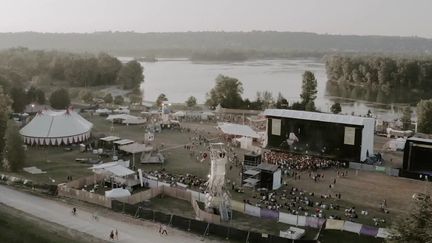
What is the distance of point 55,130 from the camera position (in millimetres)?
42438

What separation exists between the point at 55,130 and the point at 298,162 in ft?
65.6

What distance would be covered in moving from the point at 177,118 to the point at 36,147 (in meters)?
18.4

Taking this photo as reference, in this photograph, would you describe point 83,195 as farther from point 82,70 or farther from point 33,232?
point 82,70

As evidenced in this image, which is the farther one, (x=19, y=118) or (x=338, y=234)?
(x=19, y=118)

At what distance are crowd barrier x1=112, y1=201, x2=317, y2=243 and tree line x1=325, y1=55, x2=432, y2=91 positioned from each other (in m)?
88.3

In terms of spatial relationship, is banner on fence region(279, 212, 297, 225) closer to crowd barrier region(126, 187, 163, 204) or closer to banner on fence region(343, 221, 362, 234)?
banner on fence region(343, 221, 362, 234)

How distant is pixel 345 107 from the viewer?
83500 millimetres

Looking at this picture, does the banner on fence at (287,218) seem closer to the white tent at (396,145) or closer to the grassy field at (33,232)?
the grassy field at (33,232)

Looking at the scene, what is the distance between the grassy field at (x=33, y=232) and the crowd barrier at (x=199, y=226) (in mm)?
3409

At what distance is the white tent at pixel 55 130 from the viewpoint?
1644 inches

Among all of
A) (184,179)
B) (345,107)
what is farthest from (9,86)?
(345,107)

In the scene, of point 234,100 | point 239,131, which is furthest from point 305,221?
point 234,100

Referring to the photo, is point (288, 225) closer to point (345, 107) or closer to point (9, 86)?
point (9, 86)

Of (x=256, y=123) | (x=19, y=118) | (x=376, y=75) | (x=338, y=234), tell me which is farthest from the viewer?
(x=376, y=75)
